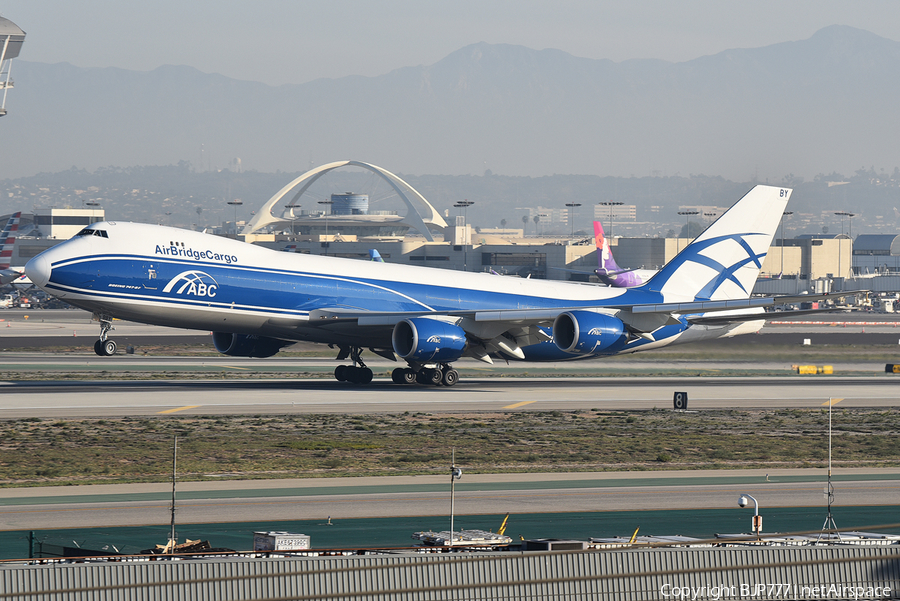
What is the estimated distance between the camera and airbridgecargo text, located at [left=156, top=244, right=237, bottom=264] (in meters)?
49.7

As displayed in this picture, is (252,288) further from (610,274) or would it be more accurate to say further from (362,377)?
(610,274)

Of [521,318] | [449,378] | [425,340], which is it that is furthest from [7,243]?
[521,318]

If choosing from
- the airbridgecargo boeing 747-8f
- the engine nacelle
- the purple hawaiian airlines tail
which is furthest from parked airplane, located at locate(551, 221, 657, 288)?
the engine nacelle

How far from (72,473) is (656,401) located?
31763mm

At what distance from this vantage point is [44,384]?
5659 centimetres

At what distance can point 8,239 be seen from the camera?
4948 inches

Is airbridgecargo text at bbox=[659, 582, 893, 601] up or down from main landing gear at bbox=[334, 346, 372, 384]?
down

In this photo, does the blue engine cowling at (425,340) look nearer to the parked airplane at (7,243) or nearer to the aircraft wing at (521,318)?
the aircraft wing at (521,318)

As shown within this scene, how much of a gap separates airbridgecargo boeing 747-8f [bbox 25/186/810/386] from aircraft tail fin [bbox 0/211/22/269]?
78.4 m

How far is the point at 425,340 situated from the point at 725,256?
67.8ft

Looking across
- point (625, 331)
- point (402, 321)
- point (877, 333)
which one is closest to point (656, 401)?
point (625, 331)

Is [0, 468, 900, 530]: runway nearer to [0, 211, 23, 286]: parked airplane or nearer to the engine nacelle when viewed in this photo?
the engine nacelle

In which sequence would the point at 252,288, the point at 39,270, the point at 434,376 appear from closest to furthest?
the point at 39,270 → the point at 252,288 → the point at 434,376

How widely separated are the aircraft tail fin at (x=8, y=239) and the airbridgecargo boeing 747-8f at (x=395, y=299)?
78391mm
